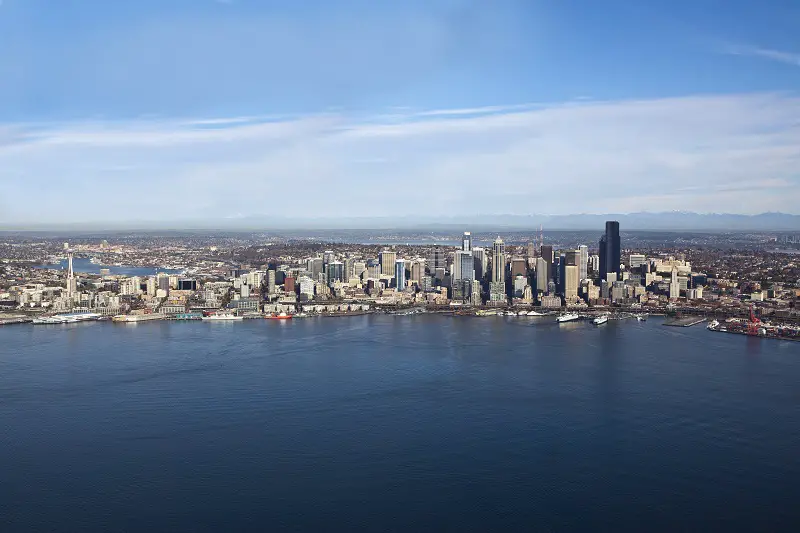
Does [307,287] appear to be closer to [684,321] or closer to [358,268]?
[358,268]

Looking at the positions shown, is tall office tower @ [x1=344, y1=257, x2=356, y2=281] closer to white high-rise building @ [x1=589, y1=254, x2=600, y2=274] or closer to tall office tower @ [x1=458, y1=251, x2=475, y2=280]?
tall office tower @ [x1=458, y1=251, x2=475, y2=280]

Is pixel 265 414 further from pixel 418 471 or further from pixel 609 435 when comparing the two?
pixel 609 435

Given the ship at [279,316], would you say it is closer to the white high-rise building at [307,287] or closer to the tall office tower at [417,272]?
the white high-rise building at [307,287]

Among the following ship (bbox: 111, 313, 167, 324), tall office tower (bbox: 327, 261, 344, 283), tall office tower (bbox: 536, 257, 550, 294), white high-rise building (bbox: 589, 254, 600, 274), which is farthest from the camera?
white high-rise building (bbox: 589, 254, 600, 274)

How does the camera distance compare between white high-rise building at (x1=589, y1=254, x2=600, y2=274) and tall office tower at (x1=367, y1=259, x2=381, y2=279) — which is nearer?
tall office tower at (x1=367, y1=259, x2=381, y2=279)

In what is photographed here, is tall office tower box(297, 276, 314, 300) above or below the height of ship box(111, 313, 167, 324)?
above

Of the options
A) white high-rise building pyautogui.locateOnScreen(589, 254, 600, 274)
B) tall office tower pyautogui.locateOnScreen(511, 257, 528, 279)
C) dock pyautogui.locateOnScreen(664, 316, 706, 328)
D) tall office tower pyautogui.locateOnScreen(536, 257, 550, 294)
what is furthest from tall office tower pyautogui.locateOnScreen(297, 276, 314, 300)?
white high-rise building pyautogui.locateOnScreen(589, 254, 600, 274)
